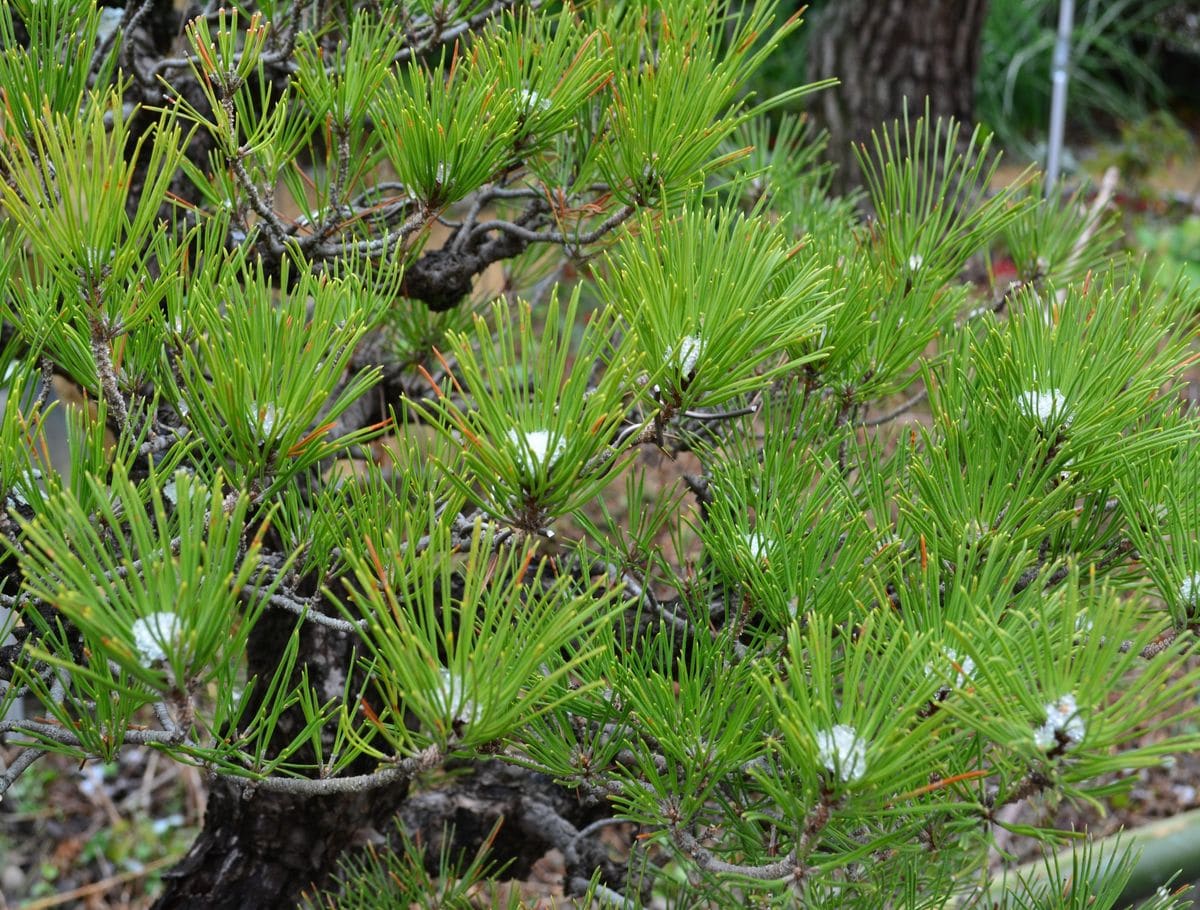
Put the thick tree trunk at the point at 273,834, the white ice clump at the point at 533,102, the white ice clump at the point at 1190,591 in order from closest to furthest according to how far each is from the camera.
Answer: the white ice clump at the point at 1190,591
the white ice clump at the point at 533,102
the thick tree trunk at the point at 273,834

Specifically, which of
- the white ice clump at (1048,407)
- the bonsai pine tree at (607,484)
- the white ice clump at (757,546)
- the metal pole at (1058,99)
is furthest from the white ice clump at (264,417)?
the metal pole at (1058,99)

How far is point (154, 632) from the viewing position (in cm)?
41

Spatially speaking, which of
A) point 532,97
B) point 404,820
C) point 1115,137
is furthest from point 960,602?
point 1115,137

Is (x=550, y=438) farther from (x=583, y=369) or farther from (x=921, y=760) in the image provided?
(x=921, y=760)

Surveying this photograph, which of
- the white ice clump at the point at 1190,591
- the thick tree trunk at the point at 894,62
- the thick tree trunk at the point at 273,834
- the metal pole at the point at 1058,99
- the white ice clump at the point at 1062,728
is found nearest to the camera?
the white ice clump at the point at 1062,728

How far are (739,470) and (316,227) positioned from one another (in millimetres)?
308

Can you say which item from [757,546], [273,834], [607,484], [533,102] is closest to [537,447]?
[607,484]

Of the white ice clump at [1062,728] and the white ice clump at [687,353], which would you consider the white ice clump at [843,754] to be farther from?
the white ice clump at [687,353]

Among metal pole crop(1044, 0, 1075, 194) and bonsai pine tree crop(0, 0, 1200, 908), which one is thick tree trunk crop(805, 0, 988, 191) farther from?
bonsai pine tree crop(0, 0, 1200, 908)

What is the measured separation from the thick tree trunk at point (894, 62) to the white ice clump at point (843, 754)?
1959 millimetres

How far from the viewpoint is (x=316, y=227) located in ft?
2.28

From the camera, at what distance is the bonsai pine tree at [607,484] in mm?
432

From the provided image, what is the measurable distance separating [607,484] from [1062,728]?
20 cm

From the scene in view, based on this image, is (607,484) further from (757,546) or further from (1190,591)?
(1190,591)
